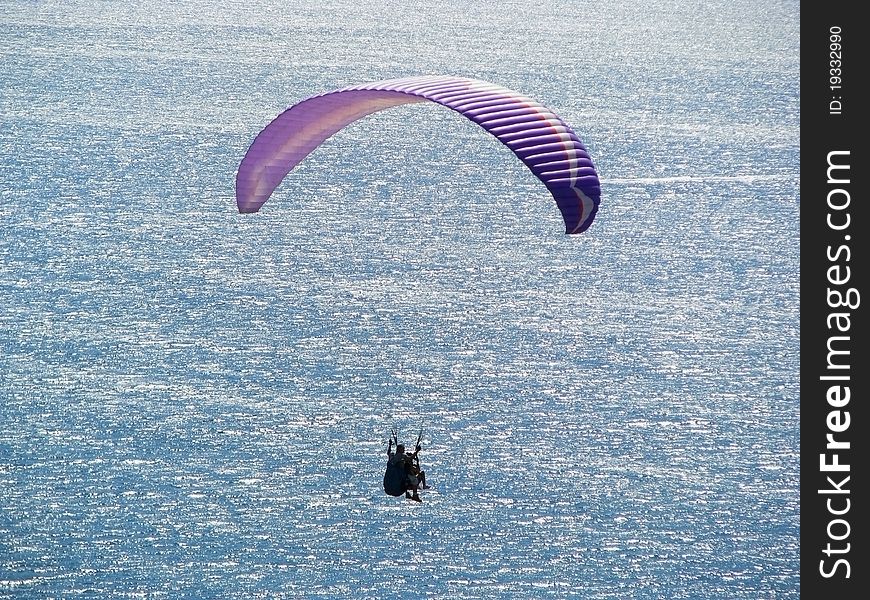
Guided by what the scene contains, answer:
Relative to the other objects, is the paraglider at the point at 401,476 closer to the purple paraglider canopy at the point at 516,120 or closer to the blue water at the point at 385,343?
the purple paraglider canopy at the point at 516,120

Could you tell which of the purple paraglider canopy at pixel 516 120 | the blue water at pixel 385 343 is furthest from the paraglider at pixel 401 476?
the blue water at pixel 385 343

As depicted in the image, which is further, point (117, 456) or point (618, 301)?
point (618, 301)

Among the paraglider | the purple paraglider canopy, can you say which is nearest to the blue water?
the paraglider

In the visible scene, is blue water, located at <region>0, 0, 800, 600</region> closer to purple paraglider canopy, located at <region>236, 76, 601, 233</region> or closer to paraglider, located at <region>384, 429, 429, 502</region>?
paraglider, located at <region>384, 429, 429, 502</region>

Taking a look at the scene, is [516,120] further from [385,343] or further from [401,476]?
[385,343]

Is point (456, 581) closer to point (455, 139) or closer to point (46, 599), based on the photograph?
point (46, 599)
